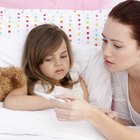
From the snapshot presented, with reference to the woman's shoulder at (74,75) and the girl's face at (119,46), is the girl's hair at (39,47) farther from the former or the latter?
the girl's face at (119,46)

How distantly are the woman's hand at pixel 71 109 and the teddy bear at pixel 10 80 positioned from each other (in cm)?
36

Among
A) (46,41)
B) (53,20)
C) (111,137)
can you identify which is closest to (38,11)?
(53,20)

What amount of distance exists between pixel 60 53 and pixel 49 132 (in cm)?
38

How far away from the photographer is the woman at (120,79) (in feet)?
3.58

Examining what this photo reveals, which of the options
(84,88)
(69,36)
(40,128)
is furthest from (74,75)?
(40,128)

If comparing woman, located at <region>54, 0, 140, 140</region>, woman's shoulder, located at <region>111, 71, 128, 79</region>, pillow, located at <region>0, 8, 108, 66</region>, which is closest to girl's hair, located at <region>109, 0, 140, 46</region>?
woman, located at <region>54, 0, 140, 140</region>

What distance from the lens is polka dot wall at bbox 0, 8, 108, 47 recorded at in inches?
62.5

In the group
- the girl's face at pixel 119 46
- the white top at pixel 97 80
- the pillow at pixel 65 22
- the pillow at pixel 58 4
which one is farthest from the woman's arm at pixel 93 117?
the pillow at pixel 58 4

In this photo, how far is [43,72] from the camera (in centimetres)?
146

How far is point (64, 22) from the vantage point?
1600 millimetres

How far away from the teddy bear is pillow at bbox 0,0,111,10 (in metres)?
0.44

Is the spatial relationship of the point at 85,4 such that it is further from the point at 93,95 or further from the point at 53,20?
the point at 93,95

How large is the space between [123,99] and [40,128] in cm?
41

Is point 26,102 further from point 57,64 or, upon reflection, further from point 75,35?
point 75,35
